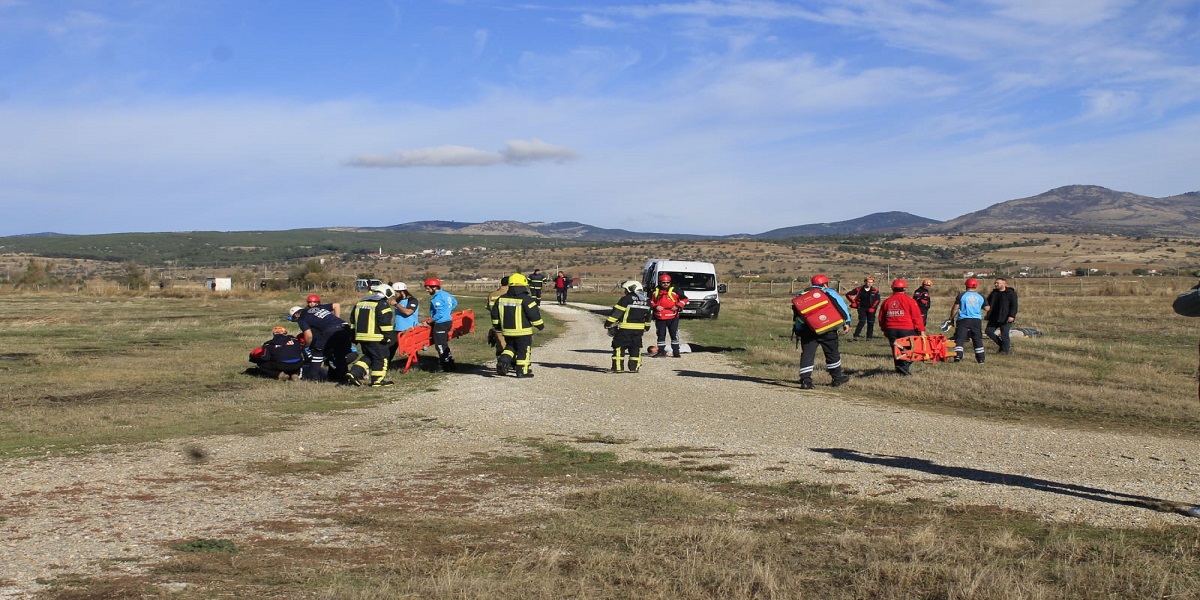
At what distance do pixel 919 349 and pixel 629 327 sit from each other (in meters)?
5.04

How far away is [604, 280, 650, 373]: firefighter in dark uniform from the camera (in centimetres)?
1822

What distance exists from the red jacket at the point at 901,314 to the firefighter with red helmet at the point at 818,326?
5.74ft

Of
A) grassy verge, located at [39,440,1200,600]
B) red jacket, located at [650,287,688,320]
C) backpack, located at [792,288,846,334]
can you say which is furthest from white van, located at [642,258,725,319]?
grassy verge, located at [39,440,1200,600]

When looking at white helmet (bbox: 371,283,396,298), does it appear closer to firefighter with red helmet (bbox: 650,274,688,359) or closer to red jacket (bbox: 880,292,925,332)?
firefighter with red helmet (bbox: 650,274,688,359)

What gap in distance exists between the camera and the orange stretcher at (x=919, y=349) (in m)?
17.3

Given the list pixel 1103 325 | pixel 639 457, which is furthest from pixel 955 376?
pixel 1103 325

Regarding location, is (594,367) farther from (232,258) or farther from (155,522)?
(232,258)

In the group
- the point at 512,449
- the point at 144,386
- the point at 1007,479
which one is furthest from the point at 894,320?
the point at 144,386

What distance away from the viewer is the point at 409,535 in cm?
677

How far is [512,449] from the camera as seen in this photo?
34.6 feet

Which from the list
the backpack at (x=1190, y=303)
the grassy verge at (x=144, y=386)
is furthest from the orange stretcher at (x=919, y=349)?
the backpack at (x=1190, y=303)

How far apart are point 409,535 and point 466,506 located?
997 mm

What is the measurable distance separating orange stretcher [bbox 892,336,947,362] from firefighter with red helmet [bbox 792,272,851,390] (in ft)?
4.49

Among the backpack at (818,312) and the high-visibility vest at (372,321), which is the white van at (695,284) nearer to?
the backpack at (818,312)
